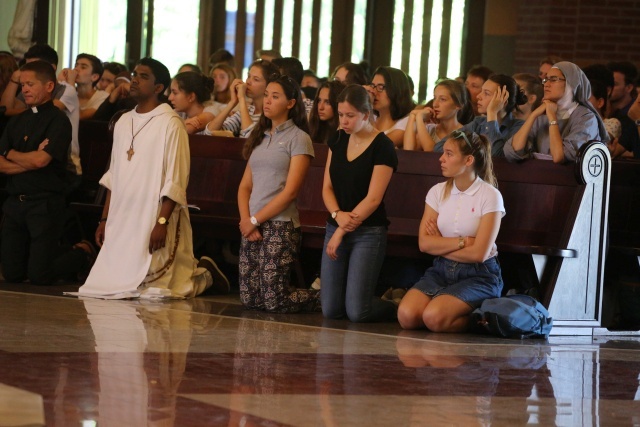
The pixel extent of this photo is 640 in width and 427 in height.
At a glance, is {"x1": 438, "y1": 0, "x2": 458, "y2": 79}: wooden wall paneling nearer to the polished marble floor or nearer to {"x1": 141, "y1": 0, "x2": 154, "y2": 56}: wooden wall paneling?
{"x1": 141, "y1": 0, "x2": 154, "y2": 56}: wooden wall paneling

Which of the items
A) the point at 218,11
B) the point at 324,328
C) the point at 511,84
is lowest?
the point at 324,328

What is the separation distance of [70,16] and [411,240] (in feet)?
25.7

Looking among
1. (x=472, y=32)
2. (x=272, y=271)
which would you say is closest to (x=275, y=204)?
(x=272, y=271)

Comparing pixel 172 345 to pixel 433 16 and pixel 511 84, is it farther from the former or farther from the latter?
pixel 433 16

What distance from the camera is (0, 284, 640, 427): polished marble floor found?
4531mm

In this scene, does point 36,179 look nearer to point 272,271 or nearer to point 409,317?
point 272,271

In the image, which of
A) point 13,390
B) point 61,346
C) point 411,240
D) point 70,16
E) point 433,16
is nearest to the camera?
point 13,390

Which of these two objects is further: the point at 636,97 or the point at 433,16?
the point at 433,16

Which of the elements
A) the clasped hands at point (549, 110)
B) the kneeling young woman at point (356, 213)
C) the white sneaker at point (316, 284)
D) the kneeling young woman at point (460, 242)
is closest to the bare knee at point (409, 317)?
the kneeling young woman at point (460, 242)

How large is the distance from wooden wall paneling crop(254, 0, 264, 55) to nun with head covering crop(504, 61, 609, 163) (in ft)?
28.9

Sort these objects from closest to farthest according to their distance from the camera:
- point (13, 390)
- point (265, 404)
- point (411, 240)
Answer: point (13, 390) < point (265, 404) < point (411, 240)

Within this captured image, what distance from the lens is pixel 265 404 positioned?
4.70 meters

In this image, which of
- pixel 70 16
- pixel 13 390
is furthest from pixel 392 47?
pixel 13 390

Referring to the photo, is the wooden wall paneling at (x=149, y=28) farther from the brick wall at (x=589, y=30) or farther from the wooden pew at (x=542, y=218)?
the wooden pew at (x=542, y=218)
